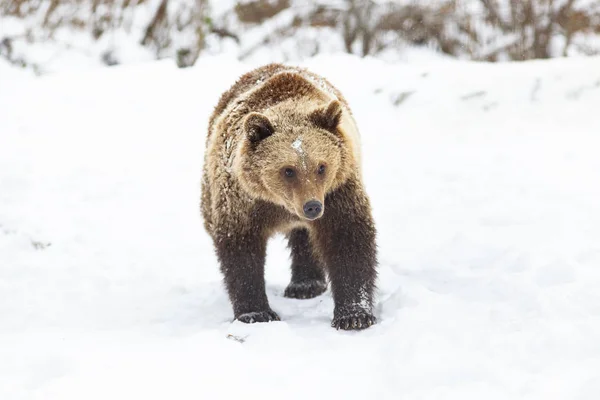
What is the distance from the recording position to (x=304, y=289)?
20.0 ft

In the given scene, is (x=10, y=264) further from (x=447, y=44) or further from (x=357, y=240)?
(x=447, y=44)

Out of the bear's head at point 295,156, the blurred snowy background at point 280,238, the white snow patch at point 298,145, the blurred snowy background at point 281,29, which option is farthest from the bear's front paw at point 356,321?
the blurred snowy background at point 281,29

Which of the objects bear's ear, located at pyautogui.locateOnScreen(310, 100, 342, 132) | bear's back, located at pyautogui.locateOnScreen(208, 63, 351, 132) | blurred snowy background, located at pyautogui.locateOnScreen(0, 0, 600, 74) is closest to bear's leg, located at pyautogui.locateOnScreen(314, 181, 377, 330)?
bear's ear, located at pyautogui.locateOnScreen(310, 100, 342, 132)

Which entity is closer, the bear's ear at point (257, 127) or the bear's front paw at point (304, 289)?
the bear's ear at point (257, 127)

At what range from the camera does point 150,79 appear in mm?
11031

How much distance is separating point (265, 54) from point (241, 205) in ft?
26.8

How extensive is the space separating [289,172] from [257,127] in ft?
1.28

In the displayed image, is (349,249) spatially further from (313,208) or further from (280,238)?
(280,238)

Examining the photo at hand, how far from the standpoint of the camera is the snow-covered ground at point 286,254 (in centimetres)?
388

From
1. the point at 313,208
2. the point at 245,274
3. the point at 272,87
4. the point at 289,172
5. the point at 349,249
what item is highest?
the point at 272,87

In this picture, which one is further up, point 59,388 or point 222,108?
point 222,108

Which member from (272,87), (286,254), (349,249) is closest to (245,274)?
(349,249)

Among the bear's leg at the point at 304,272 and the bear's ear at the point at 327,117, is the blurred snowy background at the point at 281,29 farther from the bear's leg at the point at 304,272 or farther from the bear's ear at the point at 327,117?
the bear's ear at the point at 327,117

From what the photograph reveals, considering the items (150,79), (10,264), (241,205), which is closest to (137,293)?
(10,264)
